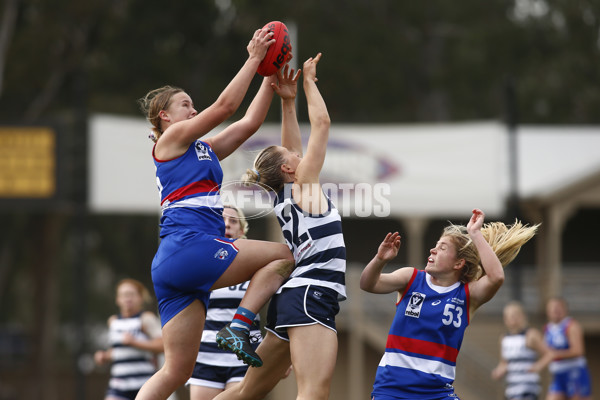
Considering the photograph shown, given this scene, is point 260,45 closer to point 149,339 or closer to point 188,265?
point 188,265

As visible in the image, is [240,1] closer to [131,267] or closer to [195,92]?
[195,92]

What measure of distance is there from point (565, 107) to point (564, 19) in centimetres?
292

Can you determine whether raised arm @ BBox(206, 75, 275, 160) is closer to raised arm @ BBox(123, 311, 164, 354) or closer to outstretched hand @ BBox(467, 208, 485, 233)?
outstretched hand @ BBox(467, 208, 485, 233)

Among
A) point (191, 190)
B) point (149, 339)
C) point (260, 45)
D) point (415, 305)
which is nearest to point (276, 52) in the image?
point (260, 45)

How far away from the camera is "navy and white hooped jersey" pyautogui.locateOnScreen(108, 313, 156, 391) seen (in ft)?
29.1

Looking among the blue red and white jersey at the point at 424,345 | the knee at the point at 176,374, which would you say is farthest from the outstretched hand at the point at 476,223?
the knee at the point at 176,374

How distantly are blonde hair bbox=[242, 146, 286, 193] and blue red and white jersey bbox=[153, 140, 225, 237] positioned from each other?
252 millimetres

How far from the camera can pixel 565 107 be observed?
102ft

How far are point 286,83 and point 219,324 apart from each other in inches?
74.7

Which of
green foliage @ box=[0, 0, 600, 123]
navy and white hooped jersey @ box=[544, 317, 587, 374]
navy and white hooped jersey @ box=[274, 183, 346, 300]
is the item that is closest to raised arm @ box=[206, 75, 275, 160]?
navy and white hooped jersey @ box=[274, 183, 346, 300]

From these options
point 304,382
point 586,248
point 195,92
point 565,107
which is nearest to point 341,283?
point 304,382

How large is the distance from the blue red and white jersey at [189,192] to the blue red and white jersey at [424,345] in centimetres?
120

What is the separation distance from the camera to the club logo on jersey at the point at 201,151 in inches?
215

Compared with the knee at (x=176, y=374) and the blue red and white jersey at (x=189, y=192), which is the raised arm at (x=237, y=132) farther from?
the knee at (x=176, y=374)
